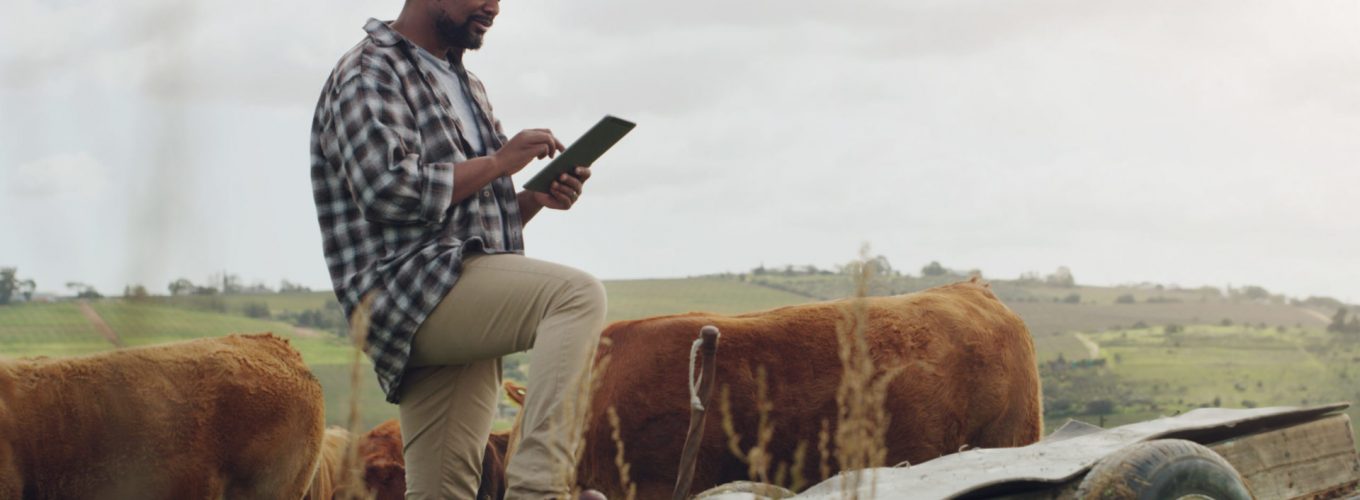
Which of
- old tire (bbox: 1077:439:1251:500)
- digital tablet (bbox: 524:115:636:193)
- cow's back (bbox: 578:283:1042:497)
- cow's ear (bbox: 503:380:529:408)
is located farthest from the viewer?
cow's ear (bbox: 503:380:529:408)

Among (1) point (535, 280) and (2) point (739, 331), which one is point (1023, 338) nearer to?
(2) point (739, 331)

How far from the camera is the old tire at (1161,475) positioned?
2330 millimetres

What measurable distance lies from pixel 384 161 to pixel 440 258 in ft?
0.80

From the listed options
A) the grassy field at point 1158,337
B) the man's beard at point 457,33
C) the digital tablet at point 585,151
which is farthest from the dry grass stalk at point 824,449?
the grassy field at point 1158,337

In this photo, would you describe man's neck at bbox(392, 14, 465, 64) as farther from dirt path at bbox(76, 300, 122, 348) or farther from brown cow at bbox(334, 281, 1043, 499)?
dirt path at bbox(76, 300, 122, 348)

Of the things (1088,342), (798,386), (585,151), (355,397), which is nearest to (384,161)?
(585,151)

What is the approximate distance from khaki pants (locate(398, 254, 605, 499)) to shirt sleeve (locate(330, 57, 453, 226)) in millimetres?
187

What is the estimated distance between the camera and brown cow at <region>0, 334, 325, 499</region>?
4.67 meters

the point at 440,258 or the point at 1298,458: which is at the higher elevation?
the point at 440,258

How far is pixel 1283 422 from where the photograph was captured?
3.11m

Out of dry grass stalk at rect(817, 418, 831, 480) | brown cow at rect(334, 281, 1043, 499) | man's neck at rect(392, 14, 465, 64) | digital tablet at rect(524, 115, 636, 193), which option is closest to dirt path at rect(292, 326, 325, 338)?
dry grass stalk at rect(817, 418, 831, 480)

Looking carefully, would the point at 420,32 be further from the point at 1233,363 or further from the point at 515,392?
the point at 1233,363

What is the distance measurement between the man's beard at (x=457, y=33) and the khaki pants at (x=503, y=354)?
0.59m

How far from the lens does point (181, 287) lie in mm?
680
